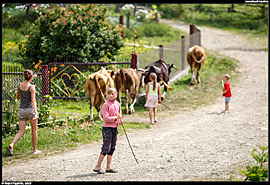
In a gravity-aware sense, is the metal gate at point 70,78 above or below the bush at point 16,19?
below

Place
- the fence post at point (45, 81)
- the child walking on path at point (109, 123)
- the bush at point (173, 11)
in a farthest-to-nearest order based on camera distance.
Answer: the bush at point (173, 11) < the fence post at point (45, 81) < the child walking on path at point (109, 123)

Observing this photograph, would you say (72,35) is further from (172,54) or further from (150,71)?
(172,54)

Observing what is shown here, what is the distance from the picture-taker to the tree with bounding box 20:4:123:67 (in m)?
15.3

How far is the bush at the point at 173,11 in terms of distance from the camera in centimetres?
3950

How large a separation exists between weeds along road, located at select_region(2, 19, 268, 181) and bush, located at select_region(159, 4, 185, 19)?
86.4ft

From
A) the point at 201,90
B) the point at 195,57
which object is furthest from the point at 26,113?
the point at 195,57

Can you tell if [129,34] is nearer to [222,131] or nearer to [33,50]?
[33,50]

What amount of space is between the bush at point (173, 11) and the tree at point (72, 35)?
24054 millimetres

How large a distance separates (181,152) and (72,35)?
811 centimetres

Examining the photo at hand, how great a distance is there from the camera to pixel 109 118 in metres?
6.89

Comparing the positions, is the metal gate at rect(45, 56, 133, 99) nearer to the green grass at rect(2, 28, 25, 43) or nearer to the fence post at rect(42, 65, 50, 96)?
the fence post at rect(42, 65, 50, 96)

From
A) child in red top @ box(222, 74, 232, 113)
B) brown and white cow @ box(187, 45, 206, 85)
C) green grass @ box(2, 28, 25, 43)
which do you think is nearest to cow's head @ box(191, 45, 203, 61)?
brown and white cow @ box(187, 45, 206, 85)

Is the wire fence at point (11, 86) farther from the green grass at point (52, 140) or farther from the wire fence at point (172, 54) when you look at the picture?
the wire fence at point (172, 54)

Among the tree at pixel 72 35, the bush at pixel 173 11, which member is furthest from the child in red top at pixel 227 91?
the bush at pixel 173 11
